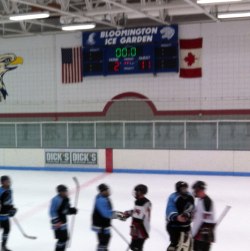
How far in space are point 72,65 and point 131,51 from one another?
2043 mm

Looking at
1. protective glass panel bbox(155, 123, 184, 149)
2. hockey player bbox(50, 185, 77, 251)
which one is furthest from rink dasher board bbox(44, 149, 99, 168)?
hockey player bbox(50, 185, 77, 251)

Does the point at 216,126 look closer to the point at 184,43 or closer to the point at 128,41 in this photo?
the point at 184,43

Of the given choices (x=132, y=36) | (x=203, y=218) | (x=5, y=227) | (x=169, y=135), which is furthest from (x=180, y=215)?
(x=132, y=36)

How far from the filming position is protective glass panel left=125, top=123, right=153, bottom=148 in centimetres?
1262

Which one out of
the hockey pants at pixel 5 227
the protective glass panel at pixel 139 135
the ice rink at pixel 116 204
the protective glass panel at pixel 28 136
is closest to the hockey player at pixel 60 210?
the hockey pants at pixel 5 227

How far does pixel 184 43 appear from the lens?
12.2m

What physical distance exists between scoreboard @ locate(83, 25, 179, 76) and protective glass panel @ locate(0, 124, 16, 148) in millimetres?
3269

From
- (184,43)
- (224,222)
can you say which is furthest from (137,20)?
(224,222)

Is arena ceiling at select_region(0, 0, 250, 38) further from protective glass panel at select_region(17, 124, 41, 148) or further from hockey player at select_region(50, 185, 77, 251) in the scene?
hockey player at select_region(50, 185, 77, 251)

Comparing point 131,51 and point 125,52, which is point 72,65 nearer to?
point 125,52

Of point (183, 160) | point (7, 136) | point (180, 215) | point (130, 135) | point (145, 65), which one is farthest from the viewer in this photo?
point (7, 136)

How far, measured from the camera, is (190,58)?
39.9 ft

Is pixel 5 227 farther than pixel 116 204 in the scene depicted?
No

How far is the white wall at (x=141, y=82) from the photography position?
1177 centimetres
